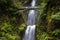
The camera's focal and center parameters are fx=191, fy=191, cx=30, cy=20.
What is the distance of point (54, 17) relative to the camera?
1320 cm

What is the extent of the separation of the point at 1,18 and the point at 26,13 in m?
2.90

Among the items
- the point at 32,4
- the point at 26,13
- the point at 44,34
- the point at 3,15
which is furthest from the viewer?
the point at 32,4

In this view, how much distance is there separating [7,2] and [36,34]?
4.03 metres

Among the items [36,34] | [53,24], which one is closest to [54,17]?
[53,24]

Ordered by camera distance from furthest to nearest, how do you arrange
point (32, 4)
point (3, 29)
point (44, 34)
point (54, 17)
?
point (32, 4) < point (3, 29) < point (44, 34) < point (54, 17)

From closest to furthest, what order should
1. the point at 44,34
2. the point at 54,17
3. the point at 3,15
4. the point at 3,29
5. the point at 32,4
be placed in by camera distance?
1. the point at 54,17
2. the point at 44,34
3. the point at 3,29
4. the point at 3,15
5. the point at 32,4

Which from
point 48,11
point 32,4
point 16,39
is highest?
point 32,4

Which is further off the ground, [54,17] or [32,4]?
[32,4]

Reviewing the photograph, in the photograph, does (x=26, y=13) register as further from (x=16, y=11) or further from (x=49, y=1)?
(x=49, y=1)

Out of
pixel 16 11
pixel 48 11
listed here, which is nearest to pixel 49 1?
pixel 48 11

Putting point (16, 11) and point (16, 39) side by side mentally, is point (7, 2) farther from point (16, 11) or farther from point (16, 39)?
point (16, 39)

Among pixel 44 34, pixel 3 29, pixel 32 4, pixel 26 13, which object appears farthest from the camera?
pixel 32 4

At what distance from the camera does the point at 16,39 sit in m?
16.1

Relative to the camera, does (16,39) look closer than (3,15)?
Yes
